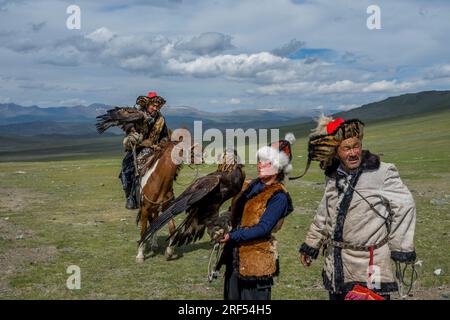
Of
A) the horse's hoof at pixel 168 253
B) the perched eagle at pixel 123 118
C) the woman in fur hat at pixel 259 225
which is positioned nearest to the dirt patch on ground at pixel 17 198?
the perched eagle at pixel 123 118

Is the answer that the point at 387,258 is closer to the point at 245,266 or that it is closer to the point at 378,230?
the point at 378,230

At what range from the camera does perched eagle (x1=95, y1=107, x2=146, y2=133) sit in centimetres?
958

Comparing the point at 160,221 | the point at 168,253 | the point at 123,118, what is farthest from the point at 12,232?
the point at 160,221

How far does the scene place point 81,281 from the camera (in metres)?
8.59

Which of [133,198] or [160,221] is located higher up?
[160,221]

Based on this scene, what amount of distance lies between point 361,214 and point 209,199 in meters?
1.56

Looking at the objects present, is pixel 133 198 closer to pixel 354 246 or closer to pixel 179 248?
pixel 179 248

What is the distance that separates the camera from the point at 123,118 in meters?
Answer: 9.59

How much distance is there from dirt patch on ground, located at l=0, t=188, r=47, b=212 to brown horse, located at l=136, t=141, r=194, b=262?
951 cm

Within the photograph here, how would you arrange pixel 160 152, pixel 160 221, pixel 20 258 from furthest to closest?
1. pixel 20 258
2. pixel 160 152
3. pixel 160 221

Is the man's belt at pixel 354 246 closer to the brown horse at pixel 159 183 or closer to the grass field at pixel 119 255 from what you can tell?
the grass field at pixel 119 255

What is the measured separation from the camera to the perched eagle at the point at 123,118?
31.4 feet

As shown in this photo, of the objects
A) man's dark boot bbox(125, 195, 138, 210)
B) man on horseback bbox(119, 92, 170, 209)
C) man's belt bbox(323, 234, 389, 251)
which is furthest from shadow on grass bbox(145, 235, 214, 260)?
man's belt bbox(323, 234, 389, 251)

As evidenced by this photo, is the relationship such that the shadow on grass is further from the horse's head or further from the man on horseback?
the horse's head
